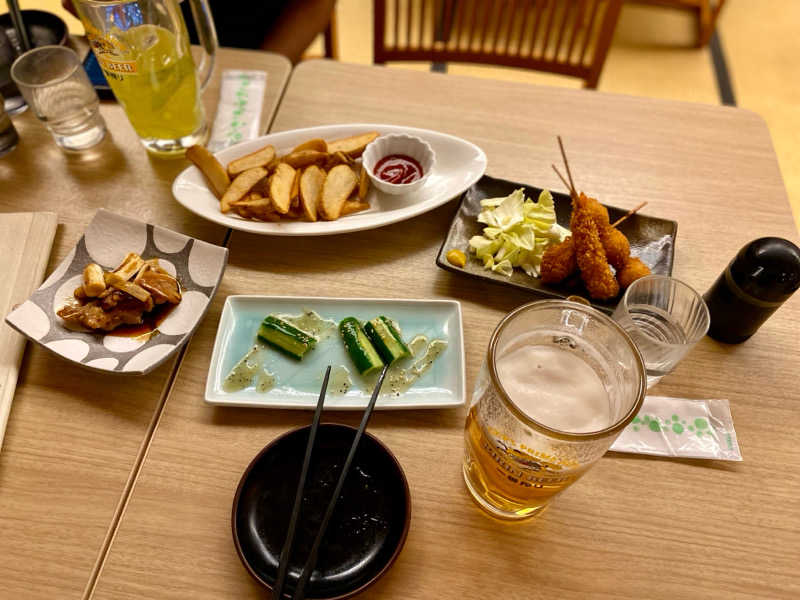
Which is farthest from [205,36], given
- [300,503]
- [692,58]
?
[692,58]

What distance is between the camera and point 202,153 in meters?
1.24

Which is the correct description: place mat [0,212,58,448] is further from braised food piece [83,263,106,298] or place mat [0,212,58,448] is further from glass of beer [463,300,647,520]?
glass of beer [463,300,647,520]

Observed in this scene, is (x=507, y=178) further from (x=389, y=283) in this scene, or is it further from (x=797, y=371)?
(x=797, y=371)

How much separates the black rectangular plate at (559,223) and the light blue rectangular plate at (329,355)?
5.2 inches

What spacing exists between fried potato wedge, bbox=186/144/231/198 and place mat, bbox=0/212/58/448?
31cm

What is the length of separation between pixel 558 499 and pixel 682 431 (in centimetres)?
26

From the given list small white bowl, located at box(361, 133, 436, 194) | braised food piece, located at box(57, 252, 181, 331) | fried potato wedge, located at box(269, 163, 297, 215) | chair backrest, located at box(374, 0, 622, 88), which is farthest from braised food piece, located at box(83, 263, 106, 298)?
chair backrest, located at box(374, 0, 622, 88)

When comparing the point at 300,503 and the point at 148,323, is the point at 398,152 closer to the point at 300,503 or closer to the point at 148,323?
the point at 148,323

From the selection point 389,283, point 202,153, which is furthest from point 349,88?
point 389,283

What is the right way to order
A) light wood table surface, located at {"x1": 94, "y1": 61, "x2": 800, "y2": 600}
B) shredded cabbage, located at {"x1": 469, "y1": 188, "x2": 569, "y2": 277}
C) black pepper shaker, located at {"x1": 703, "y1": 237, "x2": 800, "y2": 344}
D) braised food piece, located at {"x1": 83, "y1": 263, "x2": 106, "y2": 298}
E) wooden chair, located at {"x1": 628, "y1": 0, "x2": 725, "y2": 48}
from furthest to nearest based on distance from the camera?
wooden chair, located at {"x1": 628, "y1": 0, "x2": 725, "y2": 48}, shredded cabbage, located at {"x1": 469, "y1": 188, "x2": 569, "y2": 277}, braised food piece, located at {"x1": 83, "y1": 263, "x2": 106, "y2": 298}, black pepper shaker, located at {"x1": 703, "y1": 237, "x2": 800, "y2": 344}, light wood table surface, located at {"x1": 94, "y1": 61, "x2": 800, "y2": 600}

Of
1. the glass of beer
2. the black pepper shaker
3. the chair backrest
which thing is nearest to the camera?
the glass of beer

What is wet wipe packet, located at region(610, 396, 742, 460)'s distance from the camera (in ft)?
3.00

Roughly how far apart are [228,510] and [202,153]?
0.77 meters

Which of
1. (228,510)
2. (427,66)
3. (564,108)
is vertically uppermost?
(564,108)
